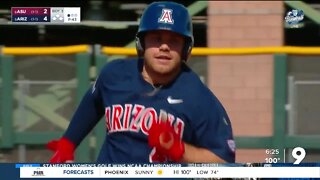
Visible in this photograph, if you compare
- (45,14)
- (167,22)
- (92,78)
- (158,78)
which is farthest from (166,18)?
(92,78)

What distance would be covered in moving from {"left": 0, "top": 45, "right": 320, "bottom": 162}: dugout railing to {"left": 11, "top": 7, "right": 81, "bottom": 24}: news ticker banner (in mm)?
1171

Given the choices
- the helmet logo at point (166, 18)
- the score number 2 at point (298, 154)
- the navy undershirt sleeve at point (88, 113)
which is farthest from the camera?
the score number 2 at point (298, 154)

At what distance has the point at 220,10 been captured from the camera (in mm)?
5312

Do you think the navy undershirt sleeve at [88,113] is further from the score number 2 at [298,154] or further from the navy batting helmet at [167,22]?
the score number 2 at [298,154]

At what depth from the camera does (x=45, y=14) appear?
3871 millimetres

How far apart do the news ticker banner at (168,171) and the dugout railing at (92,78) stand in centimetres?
171

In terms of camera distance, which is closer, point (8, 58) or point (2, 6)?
point (2, 6)

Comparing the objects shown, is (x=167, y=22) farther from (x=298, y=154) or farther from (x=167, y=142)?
(x=298, y=154)

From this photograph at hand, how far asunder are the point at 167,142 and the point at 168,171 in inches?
5.0

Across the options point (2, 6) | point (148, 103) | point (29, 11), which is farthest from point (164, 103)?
point (2, 6)

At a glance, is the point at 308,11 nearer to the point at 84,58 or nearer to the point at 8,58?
the point at 84,58

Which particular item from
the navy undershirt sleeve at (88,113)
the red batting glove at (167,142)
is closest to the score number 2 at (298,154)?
the red batting glove at (167,142)

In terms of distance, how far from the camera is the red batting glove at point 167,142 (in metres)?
3.04

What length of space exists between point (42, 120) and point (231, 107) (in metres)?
1.31
